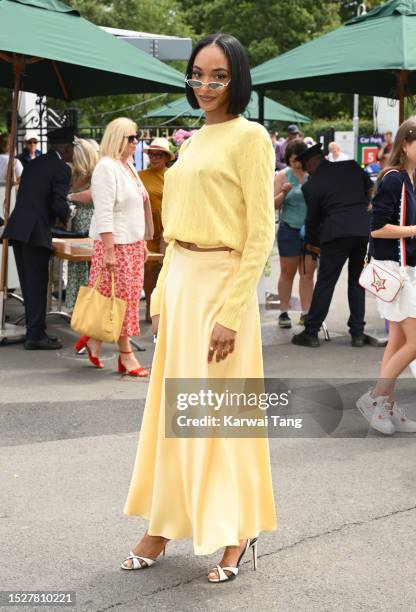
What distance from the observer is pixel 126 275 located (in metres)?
7.90

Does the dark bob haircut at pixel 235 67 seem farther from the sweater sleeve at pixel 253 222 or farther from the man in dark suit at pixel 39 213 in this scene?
the man in dark suit at pixel 39 213

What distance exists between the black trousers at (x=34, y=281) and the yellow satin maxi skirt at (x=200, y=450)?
5232mm

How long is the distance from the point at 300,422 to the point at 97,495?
6.44 ft

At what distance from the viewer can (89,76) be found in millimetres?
10469

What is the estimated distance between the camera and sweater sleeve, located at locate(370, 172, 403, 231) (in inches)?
253

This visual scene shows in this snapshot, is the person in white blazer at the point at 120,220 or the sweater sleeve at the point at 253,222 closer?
the sweater sleeve at the point at 253,222

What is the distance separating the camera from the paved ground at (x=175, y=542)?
3930 mm

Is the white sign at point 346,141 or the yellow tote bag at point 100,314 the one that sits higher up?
the white sign at point 346,141

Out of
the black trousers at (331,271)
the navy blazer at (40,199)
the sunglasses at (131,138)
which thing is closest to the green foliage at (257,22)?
the black trousers at (331,271)

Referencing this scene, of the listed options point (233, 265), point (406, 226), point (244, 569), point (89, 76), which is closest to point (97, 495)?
point (244, 569)

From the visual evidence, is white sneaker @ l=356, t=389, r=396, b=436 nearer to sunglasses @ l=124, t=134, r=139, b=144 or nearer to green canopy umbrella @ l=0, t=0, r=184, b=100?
sunglasses @ l=124, t=134, r=139, b=144

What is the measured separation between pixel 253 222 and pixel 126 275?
4.18 metres

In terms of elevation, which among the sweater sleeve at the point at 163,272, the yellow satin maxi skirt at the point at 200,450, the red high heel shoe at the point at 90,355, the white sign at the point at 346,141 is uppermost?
the white sign at the point at 346,141

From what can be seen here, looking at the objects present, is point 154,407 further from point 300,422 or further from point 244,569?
point 300,422
